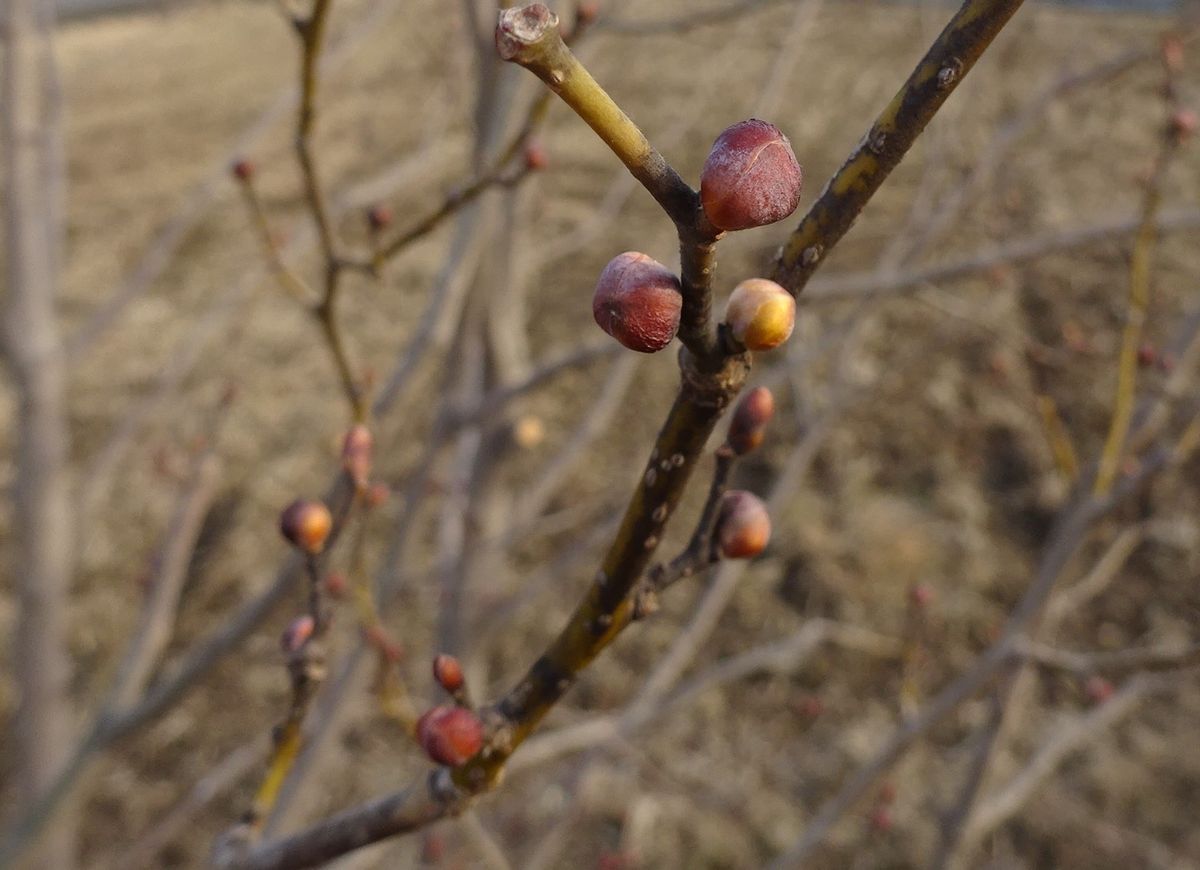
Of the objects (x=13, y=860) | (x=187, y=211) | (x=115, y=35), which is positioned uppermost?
(x=187, y=211)

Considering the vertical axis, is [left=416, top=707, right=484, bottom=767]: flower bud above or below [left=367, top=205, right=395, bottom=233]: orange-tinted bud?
below

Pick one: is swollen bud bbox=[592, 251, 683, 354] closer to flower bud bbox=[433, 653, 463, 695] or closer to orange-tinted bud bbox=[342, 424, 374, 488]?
flower bud bbox=[433, 653, 463, 695]

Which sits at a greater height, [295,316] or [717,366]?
[717,366]

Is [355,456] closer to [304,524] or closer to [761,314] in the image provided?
[304,524]

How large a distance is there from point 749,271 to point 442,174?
3.09 m

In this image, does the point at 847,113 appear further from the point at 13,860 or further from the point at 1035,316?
the point at 13,860

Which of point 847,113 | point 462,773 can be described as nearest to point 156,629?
Answer: point 462,773

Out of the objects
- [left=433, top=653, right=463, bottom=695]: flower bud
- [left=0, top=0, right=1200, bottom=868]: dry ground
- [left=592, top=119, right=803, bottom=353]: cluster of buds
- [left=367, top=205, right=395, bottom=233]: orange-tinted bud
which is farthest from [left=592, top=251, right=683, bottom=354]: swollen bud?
[left=0, top=0, right=1200, bottom=868]: dry ground

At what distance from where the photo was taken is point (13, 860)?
163cm

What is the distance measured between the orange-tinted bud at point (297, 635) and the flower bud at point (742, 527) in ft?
1.10

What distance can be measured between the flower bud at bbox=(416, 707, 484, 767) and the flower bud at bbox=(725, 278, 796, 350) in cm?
33

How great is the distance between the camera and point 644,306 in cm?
37

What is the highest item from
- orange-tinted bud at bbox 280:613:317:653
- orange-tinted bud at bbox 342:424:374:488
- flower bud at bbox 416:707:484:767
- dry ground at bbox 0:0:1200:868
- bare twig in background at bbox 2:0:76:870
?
orange-tinted bud at bbox 342:424:374:488

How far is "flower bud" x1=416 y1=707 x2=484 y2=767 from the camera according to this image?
0.58 metres
